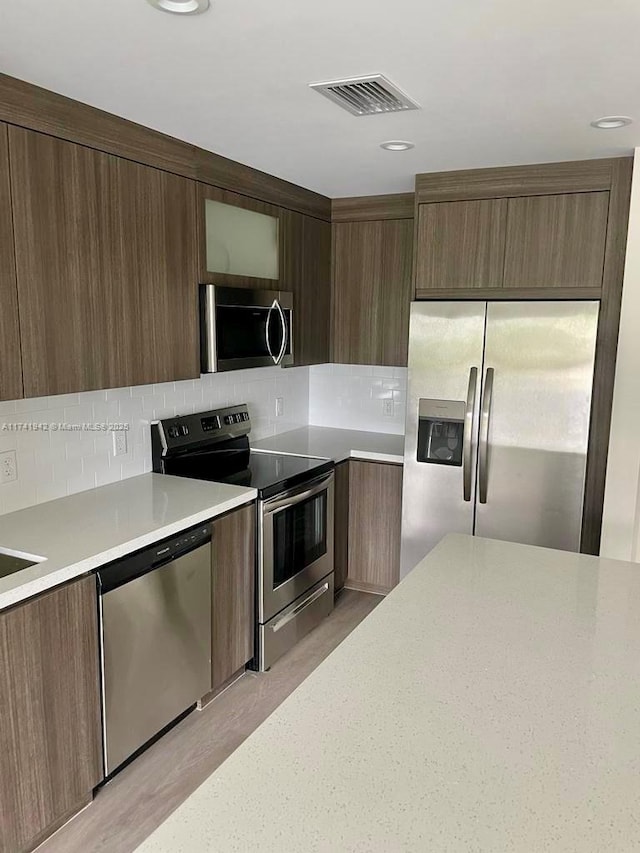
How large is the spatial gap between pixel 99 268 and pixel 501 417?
1895mm

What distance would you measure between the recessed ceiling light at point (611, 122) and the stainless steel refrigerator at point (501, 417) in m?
0.77

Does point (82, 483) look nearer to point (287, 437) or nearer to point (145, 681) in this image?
point (145, 681)

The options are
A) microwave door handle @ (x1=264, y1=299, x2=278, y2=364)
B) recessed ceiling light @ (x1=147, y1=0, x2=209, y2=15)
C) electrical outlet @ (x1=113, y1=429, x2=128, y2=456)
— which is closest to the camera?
recessed ceiling light @ (x1=147, y1=0, x2=209, y2=15)

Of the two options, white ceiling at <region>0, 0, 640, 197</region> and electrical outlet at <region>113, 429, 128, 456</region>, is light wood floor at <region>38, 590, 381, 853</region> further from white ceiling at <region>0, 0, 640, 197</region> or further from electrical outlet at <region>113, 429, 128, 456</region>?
white ceiling at <region>0, 0, 640, 197</region>

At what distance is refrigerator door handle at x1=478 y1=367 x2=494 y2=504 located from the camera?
3.08 m

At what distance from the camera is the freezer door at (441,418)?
3.15 metres

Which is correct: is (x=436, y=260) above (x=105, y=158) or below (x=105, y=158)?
below

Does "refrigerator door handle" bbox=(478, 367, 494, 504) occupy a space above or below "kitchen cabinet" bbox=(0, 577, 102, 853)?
above

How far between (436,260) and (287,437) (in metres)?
1.47

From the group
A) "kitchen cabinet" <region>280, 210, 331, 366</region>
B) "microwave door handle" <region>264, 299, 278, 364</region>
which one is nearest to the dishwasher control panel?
"microwave door handle" <region>264, 299, 278, 364</region>

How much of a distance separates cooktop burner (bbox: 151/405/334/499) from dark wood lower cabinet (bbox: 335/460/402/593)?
0.32m

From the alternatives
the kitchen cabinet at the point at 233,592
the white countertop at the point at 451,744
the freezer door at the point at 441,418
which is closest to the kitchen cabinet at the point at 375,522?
the freezer door at the point at 441,418

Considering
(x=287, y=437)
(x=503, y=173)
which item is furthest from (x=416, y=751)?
(x=287, y=437)

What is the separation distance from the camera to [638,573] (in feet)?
6.17
